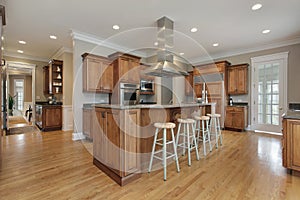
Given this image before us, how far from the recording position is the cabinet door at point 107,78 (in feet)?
14.6

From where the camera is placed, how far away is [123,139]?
76.8 inches

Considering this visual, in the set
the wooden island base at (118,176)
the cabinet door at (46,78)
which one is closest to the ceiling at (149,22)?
the cabinet door at (46,78)

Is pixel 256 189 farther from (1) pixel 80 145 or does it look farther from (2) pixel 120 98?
(2) pixel 120 98

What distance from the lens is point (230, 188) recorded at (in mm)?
1861

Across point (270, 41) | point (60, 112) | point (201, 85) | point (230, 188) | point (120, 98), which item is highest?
point (270, 41)

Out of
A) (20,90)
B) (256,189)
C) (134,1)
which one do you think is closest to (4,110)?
(134,1)

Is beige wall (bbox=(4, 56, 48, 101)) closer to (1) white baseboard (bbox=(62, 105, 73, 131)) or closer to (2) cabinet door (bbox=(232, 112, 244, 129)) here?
(1) white baseboard (bbox=(62, 105, 73, 131))

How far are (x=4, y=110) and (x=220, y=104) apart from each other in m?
6.96

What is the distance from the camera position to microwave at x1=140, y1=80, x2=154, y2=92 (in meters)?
5.68

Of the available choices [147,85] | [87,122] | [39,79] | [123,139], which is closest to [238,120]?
[147,85]

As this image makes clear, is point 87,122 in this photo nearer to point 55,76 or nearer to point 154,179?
point 154,179

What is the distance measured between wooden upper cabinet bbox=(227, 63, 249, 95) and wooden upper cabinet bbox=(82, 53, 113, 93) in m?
4.10

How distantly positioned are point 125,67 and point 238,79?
3845 millimetres

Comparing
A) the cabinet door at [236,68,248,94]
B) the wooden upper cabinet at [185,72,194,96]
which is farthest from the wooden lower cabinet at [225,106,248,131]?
the wooden upper cabinet at [185,72,194,96]
